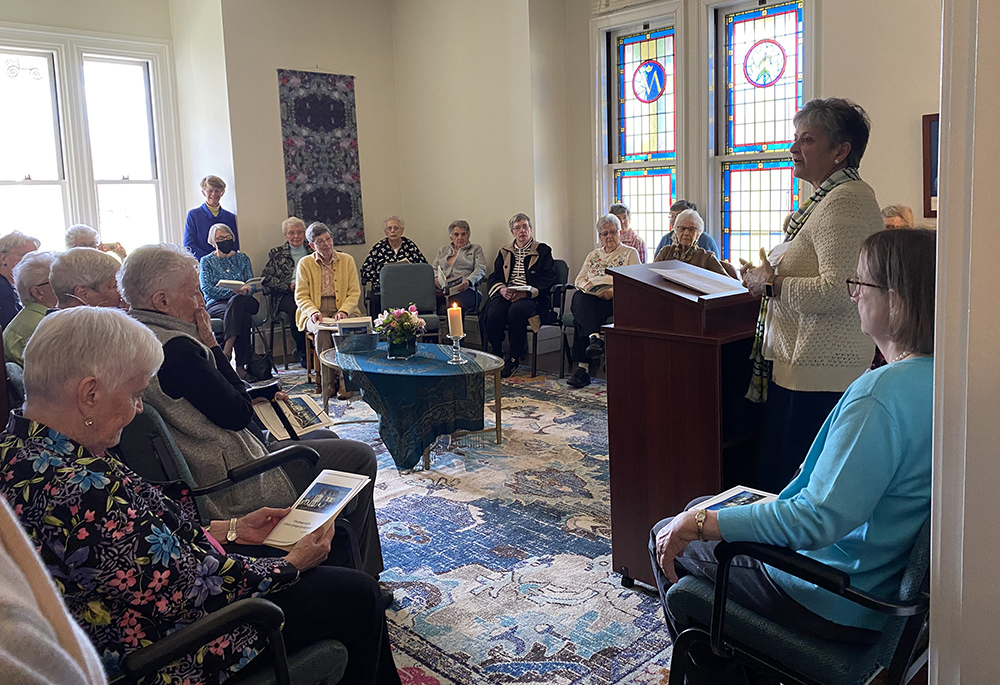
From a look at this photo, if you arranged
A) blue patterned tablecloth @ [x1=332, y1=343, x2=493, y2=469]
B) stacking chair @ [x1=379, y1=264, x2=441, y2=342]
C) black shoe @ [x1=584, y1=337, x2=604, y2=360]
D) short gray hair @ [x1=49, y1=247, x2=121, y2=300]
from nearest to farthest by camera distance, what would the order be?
1. short gray hair @ [x1=49, y1=247, x2=121, y2=300]
2. blue patterned tablecloth @ [x1=332, y1=343, x2=493, y2=469]
3. black shoe @ [x1=584, y1=337, x2=604, y2=360]
4. stacking chair @ [x1=379, y1=264, x2=441, y2=342]

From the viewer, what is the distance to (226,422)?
235 cm

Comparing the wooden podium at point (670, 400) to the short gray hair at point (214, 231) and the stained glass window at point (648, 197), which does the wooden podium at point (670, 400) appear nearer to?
the stained glass window at point (648, 197)

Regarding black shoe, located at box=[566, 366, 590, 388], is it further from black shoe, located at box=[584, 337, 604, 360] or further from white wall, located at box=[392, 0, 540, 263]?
white wall, located at box=[392, 0, 540, 263]

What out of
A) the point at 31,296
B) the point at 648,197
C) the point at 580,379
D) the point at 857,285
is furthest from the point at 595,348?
the point at 857,285

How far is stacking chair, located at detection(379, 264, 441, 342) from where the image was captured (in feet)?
22.0

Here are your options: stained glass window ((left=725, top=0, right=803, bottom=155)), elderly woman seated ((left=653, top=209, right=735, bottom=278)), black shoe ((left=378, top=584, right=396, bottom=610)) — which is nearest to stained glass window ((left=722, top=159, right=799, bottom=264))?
stained glass window ((left=725, top=0, right=803, bottom=155))

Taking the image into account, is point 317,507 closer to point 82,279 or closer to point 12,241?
point 82,279

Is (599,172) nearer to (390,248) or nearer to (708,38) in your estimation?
(708,38)

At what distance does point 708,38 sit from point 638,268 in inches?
165

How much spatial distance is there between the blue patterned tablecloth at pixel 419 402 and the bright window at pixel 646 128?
3347mm

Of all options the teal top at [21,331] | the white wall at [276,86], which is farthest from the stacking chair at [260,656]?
the white wall at [276,86]

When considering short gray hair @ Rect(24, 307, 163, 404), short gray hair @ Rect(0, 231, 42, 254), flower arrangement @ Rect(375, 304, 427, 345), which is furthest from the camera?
flower arrangement @ Rect(375, 304, 427, 345)

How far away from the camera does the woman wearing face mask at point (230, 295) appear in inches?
261

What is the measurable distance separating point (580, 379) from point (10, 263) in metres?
3.70
